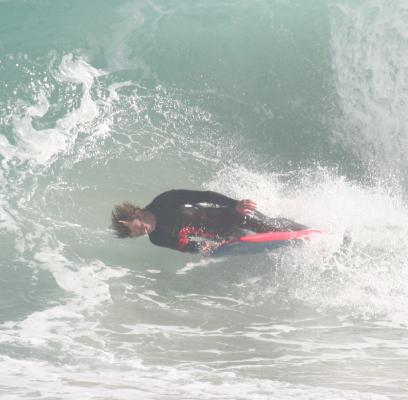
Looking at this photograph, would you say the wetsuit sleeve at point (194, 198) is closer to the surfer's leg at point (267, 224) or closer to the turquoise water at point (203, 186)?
the surfer's leg at point (267, 224)

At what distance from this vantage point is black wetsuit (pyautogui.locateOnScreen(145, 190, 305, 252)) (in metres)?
6.06

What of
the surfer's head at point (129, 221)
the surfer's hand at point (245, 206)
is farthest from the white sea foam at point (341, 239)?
the surfer's head at point (129, 221)

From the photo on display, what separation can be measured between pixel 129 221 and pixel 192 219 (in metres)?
0.88

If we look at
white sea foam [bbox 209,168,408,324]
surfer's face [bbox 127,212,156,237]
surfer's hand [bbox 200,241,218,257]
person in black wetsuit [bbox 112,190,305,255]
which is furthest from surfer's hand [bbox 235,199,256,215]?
white sea foam [bbox 209,168,408,324]

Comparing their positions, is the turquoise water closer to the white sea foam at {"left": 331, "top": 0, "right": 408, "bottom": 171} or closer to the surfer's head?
the white sea foam at {"left": 331, "top": 0, "right": 408, "bottom": 171}

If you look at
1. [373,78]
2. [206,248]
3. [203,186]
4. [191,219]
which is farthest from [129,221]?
[373,78]

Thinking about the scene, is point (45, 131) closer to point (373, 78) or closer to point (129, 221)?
point (129, 221)

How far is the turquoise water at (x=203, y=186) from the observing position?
5.23 metres

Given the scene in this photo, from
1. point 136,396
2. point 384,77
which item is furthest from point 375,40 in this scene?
point 136,396

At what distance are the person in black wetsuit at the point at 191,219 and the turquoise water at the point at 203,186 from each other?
0.87 m

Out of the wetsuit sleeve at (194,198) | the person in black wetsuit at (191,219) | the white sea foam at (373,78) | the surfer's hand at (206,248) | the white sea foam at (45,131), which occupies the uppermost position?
the white sea foam at (373,78)

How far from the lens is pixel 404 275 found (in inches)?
265

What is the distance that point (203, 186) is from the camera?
30.0 ft

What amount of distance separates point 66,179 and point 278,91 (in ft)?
14.4
